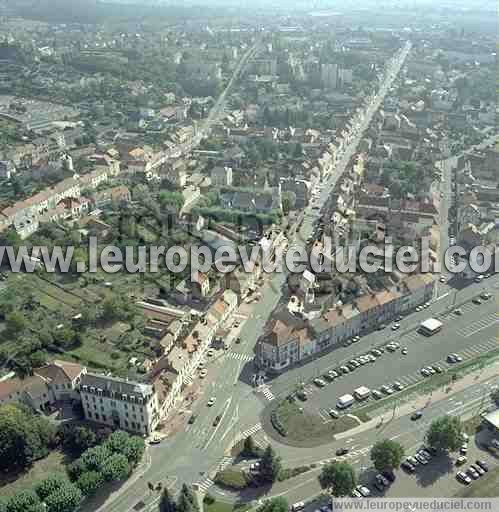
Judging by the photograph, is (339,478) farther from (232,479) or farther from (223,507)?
(223,507)

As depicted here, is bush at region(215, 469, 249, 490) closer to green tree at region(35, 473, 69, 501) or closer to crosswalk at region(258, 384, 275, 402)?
crosswalk at region(258, 384, 275, 402)

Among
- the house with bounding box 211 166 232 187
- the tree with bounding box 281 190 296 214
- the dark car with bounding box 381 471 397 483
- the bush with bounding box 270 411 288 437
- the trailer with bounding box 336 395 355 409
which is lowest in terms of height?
the dark car with bounding box 381 471 397 483

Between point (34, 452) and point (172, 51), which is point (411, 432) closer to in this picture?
point (34, 452)

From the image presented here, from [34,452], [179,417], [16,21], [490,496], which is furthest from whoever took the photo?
[16,21]

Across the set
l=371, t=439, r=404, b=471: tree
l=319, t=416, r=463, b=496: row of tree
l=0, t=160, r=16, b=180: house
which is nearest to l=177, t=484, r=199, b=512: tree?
l=319, t=416, r=463, b=496: row of tree

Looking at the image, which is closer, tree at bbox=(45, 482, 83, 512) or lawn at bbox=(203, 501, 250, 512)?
tree at bbox=(45, 482, 83, 512)

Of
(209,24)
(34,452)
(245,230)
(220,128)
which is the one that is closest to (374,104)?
(220,128)

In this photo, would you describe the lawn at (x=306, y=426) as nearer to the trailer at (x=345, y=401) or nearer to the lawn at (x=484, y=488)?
the trailer at (x=345, y=401)
